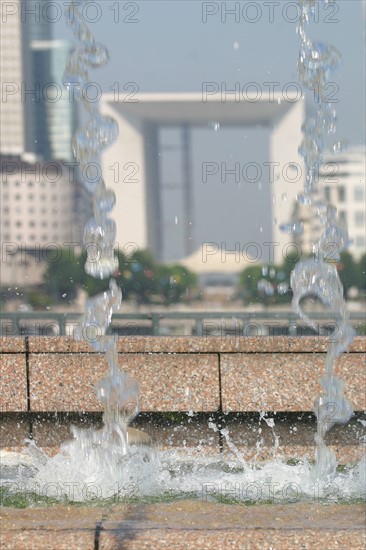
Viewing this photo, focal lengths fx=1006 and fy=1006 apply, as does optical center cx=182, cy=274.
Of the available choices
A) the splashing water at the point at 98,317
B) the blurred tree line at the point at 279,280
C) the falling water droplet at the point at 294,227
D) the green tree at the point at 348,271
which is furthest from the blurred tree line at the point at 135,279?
the splashing water at the point at 98,317

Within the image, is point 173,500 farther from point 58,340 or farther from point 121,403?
point 58,340

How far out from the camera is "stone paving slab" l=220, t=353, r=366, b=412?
15.9 feet

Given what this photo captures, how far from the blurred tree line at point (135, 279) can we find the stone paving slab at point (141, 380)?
6138cm

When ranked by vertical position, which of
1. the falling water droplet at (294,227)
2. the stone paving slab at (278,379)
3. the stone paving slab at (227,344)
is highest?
the falling water droplet at (294,227)

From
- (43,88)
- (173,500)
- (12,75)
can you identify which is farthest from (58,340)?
(43,88)

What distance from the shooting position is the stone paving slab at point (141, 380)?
4.88 metres

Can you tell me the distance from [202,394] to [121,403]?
39 cm

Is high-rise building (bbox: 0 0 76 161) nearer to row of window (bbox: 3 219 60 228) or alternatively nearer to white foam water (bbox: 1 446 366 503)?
row of window (bbox: 3 219 60 228)

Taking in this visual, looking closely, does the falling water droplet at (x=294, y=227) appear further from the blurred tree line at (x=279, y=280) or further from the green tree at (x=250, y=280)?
the green tree at (x=250, y=280)

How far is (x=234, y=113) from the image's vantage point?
95.2m

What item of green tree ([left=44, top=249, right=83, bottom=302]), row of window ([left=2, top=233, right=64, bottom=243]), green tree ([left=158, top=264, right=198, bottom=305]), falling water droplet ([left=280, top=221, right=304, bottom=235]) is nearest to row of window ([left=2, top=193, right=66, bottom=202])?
row of window ([left=2, top=233, right=64, bottom=243])

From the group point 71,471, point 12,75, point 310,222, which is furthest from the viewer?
point 12,75

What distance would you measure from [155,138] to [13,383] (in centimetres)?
9758

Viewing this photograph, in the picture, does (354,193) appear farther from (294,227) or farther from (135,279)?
(294,227)
